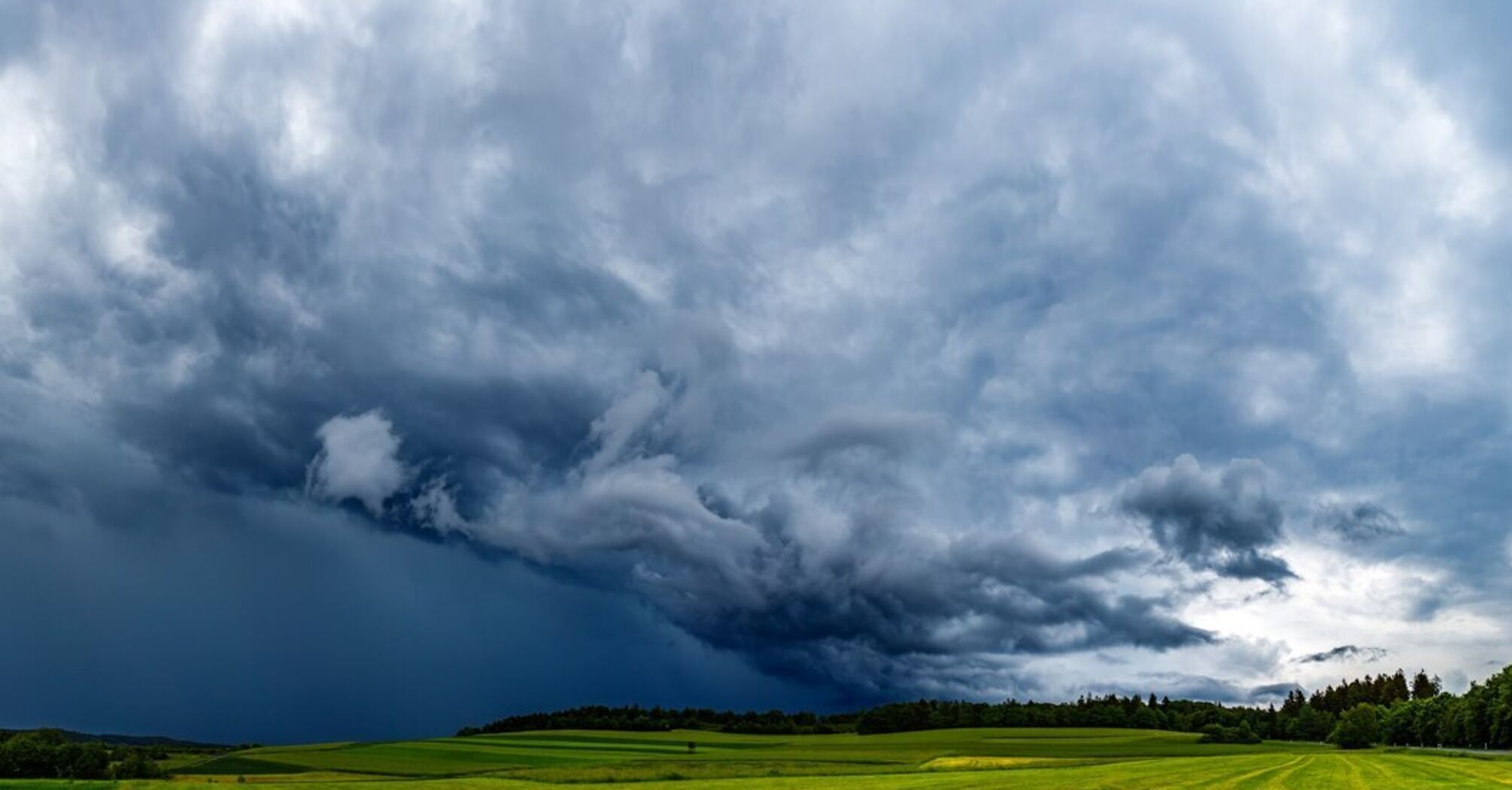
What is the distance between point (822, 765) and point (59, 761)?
83684 mm

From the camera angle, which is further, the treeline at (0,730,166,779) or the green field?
the treeline at (0,730,166,779)

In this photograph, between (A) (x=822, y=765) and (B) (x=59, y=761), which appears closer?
(B) (x=59, y=761)

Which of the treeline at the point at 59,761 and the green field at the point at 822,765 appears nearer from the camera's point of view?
the green field at the point at 822,765

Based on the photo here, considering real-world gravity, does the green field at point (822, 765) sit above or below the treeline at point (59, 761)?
below

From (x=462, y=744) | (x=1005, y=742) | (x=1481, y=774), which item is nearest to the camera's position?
(x=1481, y=774)

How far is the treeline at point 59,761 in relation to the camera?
3976 inches

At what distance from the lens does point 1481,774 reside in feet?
241

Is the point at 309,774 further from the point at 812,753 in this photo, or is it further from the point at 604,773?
the point at 812,753

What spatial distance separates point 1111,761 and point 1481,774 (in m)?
50.6

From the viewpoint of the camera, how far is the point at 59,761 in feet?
338

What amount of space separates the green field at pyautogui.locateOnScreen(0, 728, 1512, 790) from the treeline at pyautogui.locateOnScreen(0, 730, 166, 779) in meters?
6.81

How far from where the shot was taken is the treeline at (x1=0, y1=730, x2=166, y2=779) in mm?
101000

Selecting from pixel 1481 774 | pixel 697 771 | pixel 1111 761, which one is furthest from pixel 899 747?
pixel 1481 774

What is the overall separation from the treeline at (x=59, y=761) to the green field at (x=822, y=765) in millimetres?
6806
